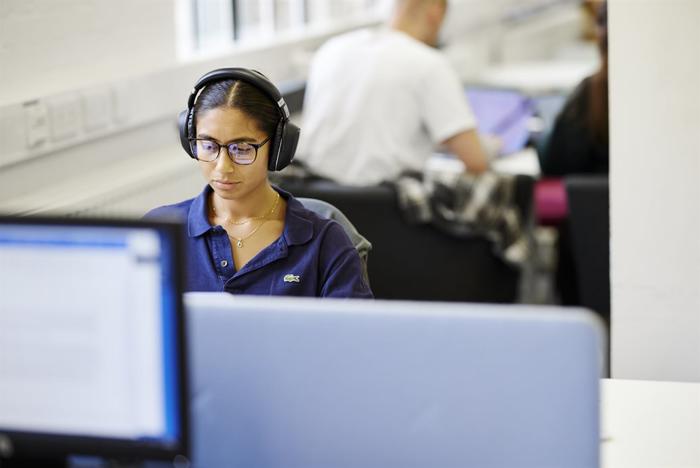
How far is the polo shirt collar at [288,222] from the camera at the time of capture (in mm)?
1699

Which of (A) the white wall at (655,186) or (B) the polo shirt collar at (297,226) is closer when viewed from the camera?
(B) the polo shirt collar at (297,226)

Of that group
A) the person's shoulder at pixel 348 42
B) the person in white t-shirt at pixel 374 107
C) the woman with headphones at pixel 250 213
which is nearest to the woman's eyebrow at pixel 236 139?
the woman with headphones at pixel 250 213

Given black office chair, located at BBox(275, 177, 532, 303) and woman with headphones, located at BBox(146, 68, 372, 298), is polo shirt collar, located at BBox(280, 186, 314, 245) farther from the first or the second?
black office chair, located at BBox(275, 177, 532, 303)

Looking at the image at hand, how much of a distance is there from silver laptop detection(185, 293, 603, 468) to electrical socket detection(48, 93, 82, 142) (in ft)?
5.28

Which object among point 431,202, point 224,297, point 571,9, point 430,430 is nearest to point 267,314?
point 224,297

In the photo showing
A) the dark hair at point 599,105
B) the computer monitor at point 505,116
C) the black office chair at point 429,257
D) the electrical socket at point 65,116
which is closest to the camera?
the electrical socket at point 65,116

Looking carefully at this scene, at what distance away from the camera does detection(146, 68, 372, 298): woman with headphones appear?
168 centimetres

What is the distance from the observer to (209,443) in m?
1.20

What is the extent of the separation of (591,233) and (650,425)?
1.83m

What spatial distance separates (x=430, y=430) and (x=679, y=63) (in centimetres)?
118

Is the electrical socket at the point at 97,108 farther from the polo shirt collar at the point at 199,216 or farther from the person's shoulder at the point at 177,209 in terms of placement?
the polo shirt collar at the point at 199,216

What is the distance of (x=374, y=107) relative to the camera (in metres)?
3.23

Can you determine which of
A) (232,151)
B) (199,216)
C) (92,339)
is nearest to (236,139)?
(232,151)

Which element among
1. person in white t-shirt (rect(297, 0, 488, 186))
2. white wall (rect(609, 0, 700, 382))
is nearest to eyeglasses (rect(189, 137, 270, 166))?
white wall (rect(609, 0, 700, 382))
